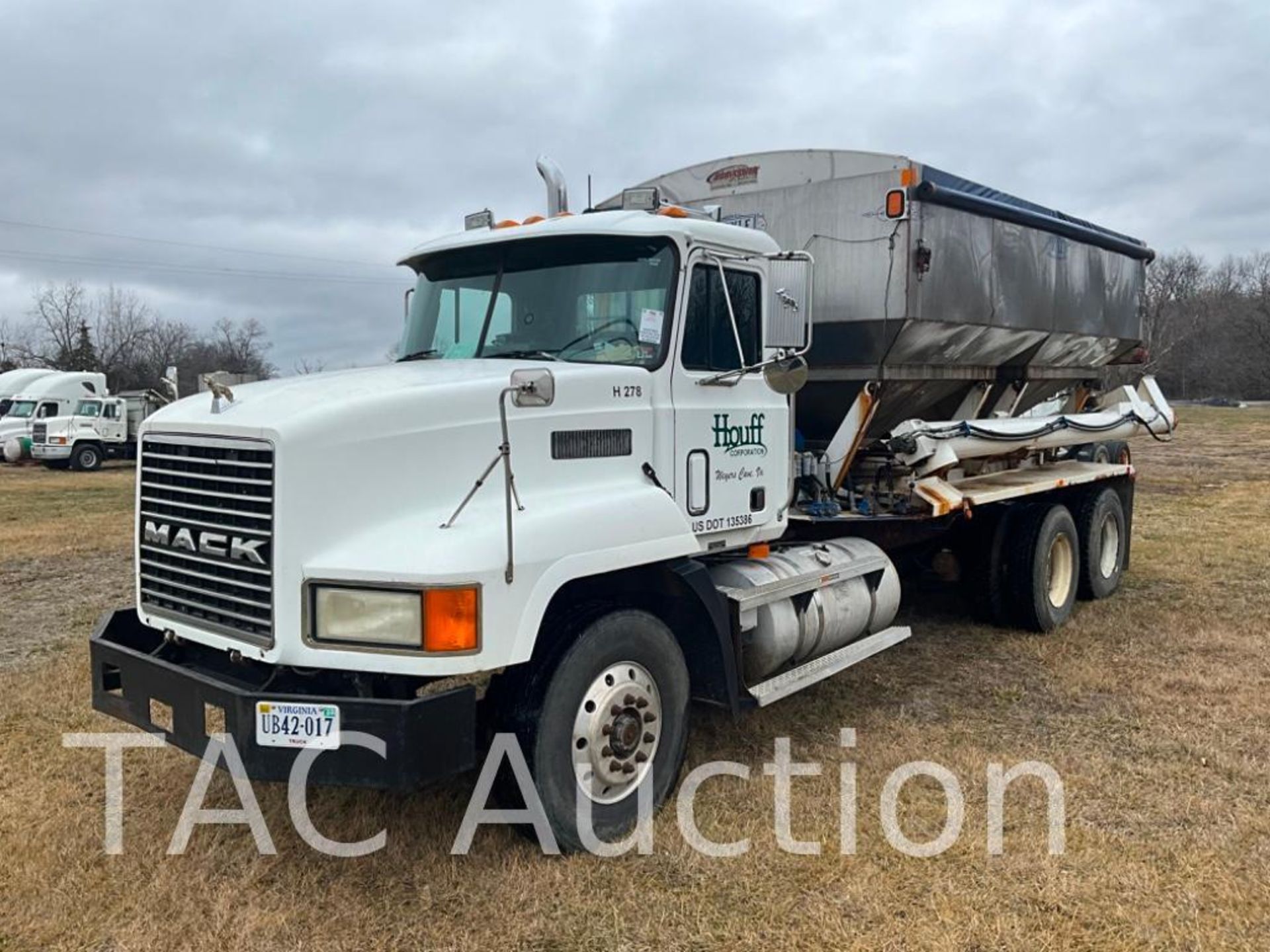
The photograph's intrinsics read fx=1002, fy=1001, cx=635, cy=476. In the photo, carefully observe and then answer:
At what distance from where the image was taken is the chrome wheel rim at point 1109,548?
8.98 metres

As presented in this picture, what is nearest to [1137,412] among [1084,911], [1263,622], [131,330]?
[1263,622]

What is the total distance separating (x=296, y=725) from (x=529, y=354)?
1.99 meters

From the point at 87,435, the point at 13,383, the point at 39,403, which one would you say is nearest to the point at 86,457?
the point at 87,435

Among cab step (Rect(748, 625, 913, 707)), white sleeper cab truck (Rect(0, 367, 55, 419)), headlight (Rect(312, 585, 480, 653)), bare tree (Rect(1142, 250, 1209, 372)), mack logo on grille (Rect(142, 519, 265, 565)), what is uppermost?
bare tree (Rect(1142, 250, 1209, 372))

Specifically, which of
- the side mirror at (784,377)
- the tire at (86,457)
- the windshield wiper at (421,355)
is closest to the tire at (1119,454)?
the side mirror at (784,377)

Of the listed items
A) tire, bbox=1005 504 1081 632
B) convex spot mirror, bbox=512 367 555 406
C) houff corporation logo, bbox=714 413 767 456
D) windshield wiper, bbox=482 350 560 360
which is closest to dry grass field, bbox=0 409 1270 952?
tire, bbox=1005 504 1081 632

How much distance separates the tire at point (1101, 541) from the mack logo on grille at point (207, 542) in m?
7.13

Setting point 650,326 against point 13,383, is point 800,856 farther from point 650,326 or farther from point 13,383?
point 13,383

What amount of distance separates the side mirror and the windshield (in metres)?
0.59

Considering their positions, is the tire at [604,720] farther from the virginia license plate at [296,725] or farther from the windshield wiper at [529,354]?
the windshield wiper at [529,354]

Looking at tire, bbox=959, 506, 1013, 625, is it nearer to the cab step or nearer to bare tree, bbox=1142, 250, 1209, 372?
the cab step

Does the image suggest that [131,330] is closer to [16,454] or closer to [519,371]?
[16,454]

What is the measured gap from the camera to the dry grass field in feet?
11.9

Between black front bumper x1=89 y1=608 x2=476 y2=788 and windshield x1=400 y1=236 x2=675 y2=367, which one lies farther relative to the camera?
windshield x1=400 y1=236 x2=675 y2=367
